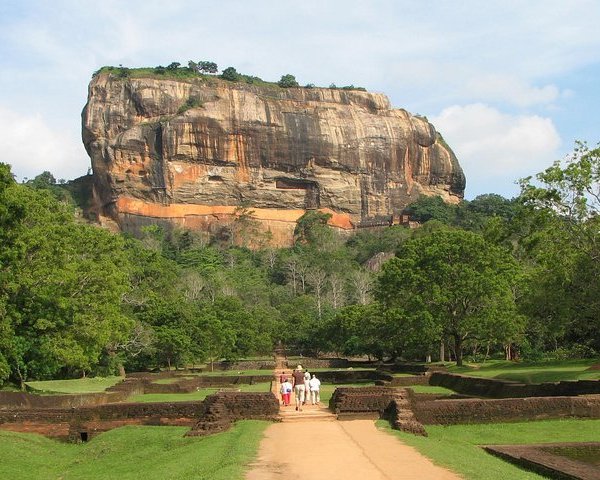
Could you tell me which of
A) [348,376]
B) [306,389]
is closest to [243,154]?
[348,376]

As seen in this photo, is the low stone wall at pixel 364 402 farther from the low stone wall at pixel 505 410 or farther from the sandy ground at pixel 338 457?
the sandy ground at pixel 338 457

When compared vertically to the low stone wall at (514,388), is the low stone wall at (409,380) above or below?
below

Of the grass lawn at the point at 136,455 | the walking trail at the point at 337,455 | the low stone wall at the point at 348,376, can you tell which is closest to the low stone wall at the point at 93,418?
Result: the grass lawn at the point at 136,455

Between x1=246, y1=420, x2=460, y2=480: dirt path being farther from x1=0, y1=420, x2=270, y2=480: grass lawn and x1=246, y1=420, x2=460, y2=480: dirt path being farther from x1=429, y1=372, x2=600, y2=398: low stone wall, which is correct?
x1=429, y1=372, x2=600, y2=398: low stone wall

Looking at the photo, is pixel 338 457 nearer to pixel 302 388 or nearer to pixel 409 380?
pixel 302 388

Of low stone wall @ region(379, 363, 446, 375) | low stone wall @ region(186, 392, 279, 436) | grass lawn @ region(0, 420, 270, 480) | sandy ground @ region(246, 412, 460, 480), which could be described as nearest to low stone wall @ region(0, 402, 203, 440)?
grass lawn @ region(0, 420, 270, 480)

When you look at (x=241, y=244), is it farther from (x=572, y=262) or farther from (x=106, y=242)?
(x=572, y=262)

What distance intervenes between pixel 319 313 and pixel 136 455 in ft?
206

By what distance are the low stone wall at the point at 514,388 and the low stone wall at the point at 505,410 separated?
2.89m

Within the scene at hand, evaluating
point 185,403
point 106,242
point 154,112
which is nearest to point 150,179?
point 154,112

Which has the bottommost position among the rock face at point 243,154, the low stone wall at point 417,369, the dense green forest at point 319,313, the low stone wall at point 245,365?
the low stone wall at point 245,365

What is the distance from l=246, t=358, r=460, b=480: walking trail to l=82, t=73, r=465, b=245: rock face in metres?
91.7

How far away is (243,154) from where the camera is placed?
109 m

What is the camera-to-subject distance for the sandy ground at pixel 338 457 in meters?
10.7
